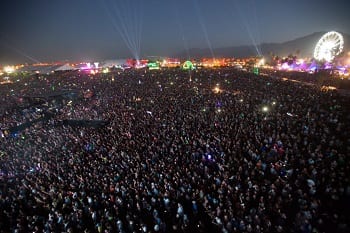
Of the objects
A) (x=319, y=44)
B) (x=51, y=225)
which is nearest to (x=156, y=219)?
(x=51, y=225)

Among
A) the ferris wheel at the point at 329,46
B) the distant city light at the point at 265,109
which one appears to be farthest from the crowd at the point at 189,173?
the ferris wheel at the point at 329,46

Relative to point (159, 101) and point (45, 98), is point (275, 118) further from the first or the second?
point (45, 98)

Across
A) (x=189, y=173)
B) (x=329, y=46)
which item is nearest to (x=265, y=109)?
(x=189, y=173)

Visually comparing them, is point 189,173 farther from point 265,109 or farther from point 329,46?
point 329,46

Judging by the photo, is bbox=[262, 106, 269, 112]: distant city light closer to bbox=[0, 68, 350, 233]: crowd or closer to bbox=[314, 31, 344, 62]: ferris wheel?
bbox=[0, 68, 350, 233]: crowd

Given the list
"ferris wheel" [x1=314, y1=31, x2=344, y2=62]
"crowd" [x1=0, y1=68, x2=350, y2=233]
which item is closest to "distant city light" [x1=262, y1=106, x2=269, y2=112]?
"crowd" [x1=0, y1=68, x2=350, y2=233]
